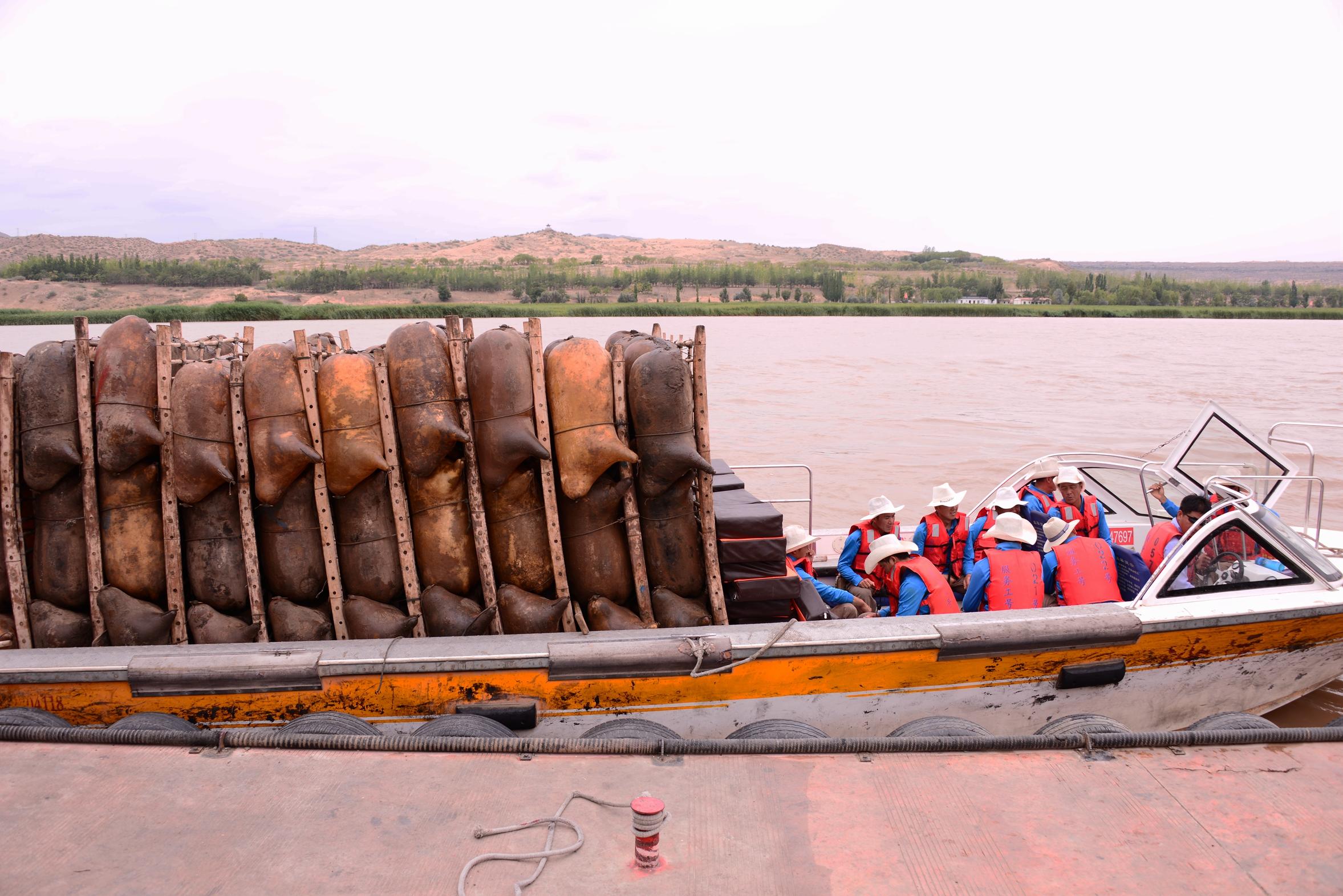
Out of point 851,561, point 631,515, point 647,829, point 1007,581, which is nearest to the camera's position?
point 647,829

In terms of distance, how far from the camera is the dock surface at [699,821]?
312 cm

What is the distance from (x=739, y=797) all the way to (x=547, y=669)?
1442 mm

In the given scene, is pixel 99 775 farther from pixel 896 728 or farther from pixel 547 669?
pixel 896 728

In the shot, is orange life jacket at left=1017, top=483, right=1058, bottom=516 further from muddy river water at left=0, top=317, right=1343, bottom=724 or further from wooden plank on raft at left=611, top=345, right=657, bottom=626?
wooden plank on raft at left=611, top=345, right=657, bottom=626

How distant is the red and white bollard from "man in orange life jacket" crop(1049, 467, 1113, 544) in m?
5.12

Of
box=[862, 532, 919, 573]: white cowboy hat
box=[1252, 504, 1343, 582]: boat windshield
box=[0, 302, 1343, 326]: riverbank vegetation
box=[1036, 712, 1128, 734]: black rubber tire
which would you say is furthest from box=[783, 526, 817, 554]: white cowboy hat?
box=[0, 302, 1343, 326]: riverbank vegetation

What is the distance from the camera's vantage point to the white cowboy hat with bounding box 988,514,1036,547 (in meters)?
5.82

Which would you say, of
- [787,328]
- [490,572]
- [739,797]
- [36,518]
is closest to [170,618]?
[36,518]

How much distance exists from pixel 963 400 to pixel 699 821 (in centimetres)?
2247

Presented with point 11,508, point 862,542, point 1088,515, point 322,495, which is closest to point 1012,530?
point 862,542

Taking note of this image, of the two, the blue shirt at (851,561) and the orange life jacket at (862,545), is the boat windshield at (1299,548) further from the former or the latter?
the blue shirt at (851,561)

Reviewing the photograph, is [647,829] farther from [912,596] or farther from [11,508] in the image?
[11,508]

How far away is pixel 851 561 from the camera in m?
6.73

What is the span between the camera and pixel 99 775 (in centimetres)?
375
